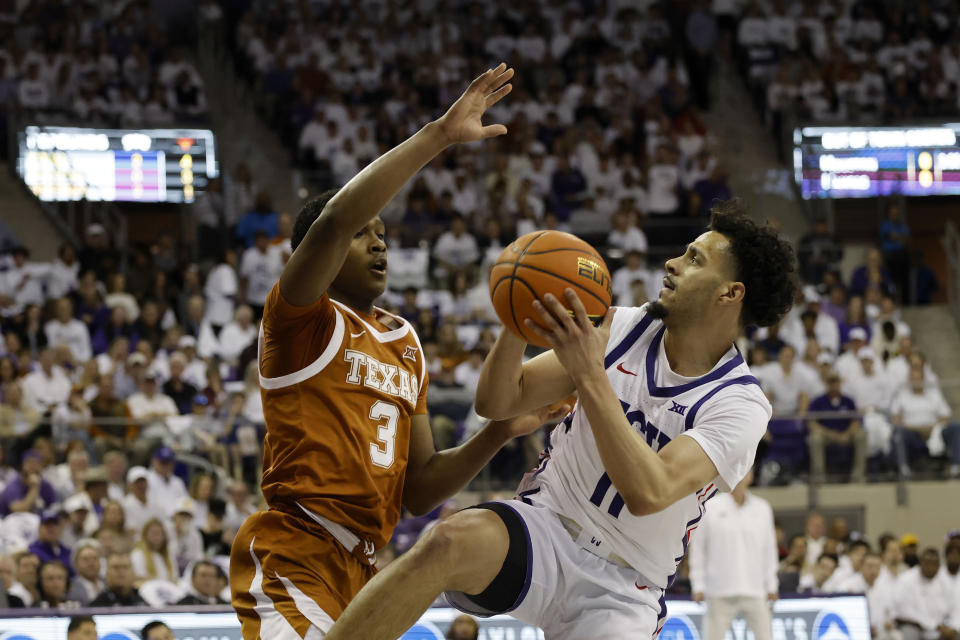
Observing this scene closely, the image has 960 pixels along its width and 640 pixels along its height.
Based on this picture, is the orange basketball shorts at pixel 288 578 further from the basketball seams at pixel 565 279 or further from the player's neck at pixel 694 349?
the player's neck at pixel 694 349

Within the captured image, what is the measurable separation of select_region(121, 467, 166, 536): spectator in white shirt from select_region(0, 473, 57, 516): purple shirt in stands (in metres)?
0.68

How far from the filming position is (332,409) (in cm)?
473

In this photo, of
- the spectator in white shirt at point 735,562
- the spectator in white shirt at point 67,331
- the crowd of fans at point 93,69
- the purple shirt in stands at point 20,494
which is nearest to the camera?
the spectator in white shirt at point 735,562

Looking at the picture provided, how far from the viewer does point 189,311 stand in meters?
15.4

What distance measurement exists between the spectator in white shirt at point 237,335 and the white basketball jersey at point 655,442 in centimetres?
1030

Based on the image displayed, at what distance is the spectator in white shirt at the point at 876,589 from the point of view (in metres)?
12.5

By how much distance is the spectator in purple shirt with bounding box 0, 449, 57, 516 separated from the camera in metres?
11.6

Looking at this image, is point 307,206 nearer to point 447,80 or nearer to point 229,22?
point 447,80

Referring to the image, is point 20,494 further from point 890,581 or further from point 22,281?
point 890,581

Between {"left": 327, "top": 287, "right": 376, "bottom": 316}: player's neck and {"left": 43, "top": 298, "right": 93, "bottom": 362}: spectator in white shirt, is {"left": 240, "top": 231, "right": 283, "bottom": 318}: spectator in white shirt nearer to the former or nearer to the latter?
{"left": 43, "top": 298, "right": 93, "bottom": 362}: spectator in white shirt

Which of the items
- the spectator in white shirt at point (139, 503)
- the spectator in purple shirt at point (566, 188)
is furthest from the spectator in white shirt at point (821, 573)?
the spectator in purple shirt at point (566, 188)

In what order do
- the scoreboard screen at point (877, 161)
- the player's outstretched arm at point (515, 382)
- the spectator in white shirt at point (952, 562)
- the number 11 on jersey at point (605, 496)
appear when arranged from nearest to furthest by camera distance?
the number 11 on jersey at point (605, 496), the player's outstretched arm at point (515, 382), the spectator in white shirt at point (952, 562), the scoreboard screen at point (877, 161)

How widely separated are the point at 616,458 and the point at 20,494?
8.97 metres

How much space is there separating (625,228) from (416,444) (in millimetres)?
12496
